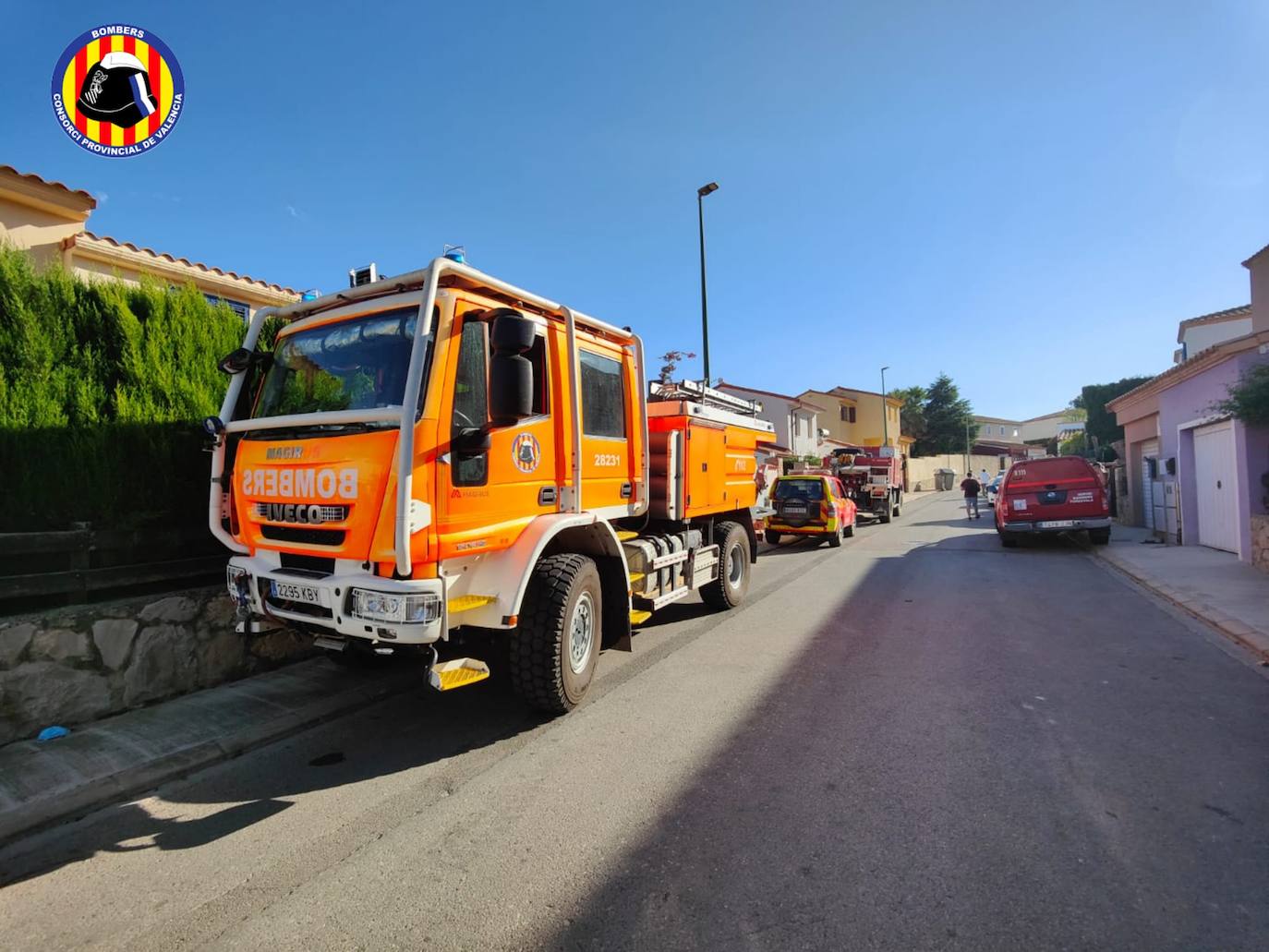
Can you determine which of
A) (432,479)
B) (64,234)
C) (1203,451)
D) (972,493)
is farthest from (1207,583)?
(64,234)

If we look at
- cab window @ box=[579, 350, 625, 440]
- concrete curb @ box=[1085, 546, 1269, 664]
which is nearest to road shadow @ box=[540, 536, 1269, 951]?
concrete curb @ box=[1085, 546, 1269, 664]

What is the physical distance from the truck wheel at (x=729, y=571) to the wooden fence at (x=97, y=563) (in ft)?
16.3

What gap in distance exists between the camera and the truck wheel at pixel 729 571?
789 cm

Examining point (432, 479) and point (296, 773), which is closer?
point (432, 479)

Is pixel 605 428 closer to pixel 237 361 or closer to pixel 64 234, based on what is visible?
pixel 237 361

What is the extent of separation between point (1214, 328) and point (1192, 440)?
1714 centimetres

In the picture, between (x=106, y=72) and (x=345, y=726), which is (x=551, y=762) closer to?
(x=345, y=726)

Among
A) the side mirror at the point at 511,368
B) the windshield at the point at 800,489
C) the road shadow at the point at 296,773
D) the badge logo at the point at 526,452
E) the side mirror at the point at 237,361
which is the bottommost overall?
the road shadow at the point at 296,773

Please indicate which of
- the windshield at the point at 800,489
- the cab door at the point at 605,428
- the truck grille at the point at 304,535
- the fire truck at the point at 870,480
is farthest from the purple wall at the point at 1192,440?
the truck grille at the point at 304,535

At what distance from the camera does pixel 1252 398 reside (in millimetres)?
9289

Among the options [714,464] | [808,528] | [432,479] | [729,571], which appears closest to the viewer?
[432,479]

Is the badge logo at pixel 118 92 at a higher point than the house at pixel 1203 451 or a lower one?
higher

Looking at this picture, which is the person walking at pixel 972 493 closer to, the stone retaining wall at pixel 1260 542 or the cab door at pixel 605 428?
the stone retaining wall at pixel 1260 542

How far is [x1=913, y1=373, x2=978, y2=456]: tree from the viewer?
66000 millimetres
